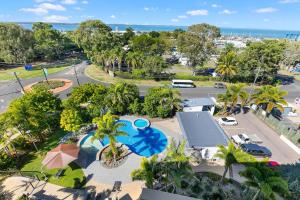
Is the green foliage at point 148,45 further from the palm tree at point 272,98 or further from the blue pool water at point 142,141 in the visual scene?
the palm tree at point 272,98

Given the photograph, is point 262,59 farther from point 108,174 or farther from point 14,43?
point 14,43

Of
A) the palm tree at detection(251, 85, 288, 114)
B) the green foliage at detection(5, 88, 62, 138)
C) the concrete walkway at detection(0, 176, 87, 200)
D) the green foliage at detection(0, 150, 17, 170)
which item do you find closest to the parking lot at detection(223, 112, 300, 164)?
the palm tree at detection(251, 85, 288, 114)

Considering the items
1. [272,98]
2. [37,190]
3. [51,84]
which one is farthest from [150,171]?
[51,84]

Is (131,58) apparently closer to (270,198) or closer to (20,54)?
(20,54)

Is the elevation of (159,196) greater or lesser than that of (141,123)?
greater

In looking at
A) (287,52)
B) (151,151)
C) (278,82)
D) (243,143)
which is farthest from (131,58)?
(287,52)

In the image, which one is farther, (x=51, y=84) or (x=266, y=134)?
(x=51, y=84)

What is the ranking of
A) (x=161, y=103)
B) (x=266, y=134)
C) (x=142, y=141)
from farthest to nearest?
1. (x=161, y=103)
2. (x=266, y=134)
3. (x=142, y=141)
